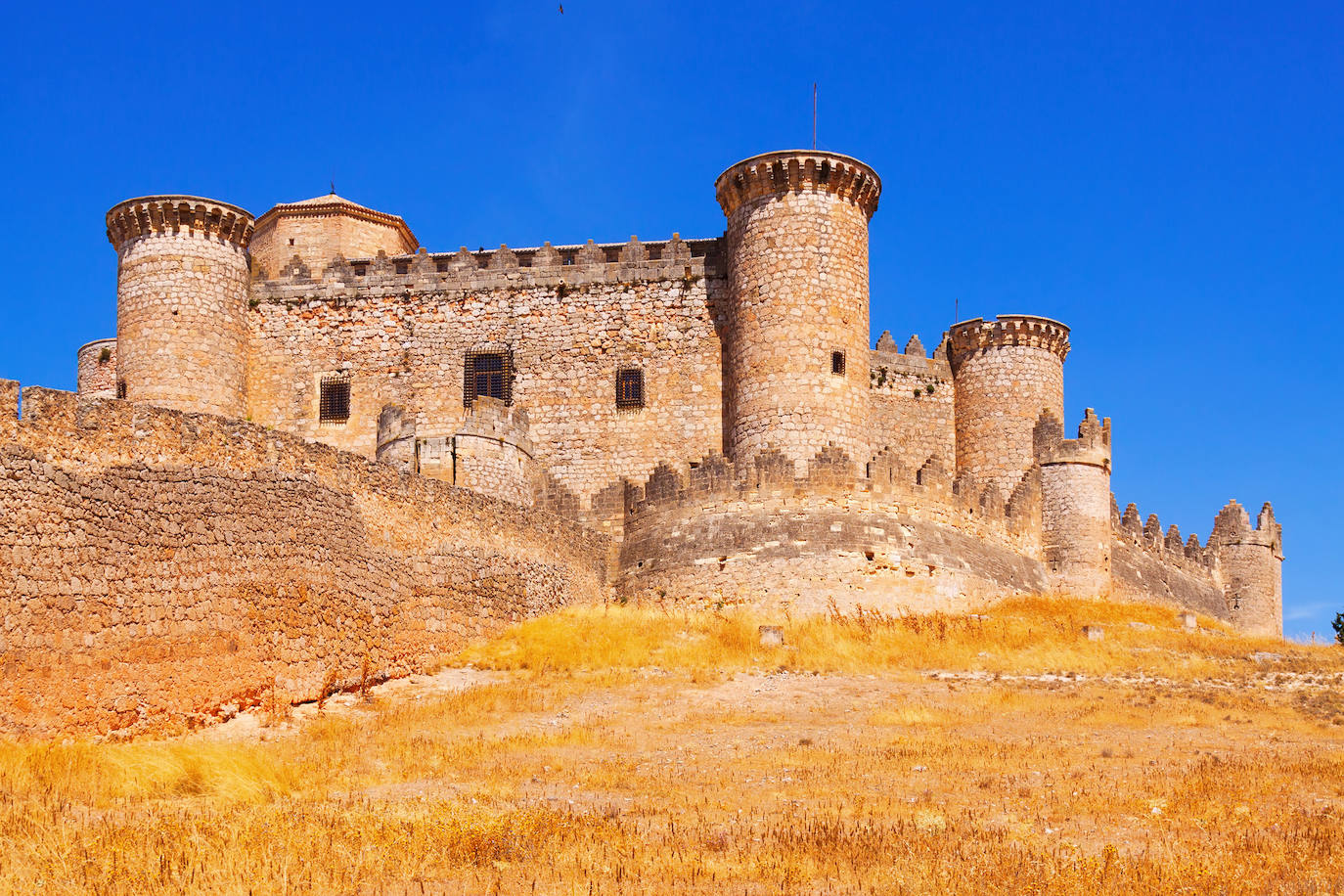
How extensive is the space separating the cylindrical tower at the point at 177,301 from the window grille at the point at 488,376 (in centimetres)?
505

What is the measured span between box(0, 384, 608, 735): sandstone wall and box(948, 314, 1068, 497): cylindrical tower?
1508 centimetres

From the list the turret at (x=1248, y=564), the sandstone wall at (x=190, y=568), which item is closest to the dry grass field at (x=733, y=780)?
the sandstone wall at (x=190, y=568)

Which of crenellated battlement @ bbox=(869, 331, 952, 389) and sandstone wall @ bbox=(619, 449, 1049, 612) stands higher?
crenellated battlement @ bbox=(869, 331, 952, 389)

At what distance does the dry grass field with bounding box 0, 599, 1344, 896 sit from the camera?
10508mm

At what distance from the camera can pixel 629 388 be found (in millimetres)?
31797

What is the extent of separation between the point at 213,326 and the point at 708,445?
11.0 meters

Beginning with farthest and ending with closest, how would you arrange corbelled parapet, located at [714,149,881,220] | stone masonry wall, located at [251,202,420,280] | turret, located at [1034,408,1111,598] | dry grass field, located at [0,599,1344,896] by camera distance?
1. stone masonry wall, located at [251,202,420,280]
2. turret, located at [1034,408,1111,598]
3. corbelled parapet, located at [714,149,881,220]
4. dry grass field, located at [0,599,1344,896]

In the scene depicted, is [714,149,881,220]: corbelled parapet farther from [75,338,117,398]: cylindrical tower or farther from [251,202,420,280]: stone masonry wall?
[75,338,117,398]: cylindrical tower

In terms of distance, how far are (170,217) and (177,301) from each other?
1.82 m

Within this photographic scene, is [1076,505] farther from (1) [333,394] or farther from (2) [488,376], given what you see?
(1) [333,394]

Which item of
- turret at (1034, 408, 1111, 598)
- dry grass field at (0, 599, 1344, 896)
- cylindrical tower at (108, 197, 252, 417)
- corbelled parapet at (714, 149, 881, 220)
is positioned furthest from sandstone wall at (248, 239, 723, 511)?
dry grass field at (0, 599, 1344, 896)

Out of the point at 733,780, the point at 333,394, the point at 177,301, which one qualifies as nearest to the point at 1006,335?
the point at 333,394

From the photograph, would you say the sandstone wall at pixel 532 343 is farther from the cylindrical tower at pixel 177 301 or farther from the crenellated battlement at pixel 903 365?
the crenellated battlement at pixel 903 365

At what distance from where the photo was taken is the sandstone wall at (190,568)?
15.3 meters
